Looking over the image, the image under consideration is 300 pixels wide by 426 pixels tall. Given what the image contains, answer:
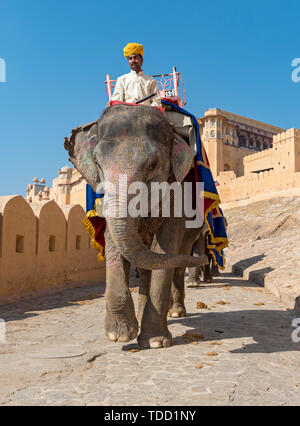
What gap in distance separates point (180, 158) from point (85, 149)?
107cm

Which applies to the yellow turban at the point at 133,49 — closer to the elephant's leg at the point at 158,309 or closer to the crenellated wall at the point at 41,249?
the elephant's leg at the point at 158,309

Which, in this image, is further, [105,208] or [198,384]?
[105,208]

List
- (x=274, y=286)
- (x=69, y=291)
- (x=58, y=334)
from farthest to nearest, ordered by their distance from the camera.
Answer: (x=69, y=291) → (x=274, y=286) → (x=58, y=334)

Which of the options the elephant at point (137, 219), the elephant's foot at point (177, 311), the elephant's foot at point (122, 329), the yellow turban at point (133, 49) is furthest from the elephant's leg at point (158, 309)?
the yellow turban at point (133, 49)

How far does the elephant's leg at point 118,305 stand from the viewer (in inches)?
168

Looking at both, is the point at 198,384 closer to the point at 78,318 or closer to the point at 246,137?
the point at 78,318

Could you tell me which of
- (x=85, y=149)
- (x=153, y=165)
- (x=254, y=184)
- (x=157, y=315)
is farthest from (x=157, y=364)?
(x=254, y=184)

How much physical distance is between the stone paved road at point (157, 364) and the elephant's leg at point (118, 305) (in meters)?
0.17

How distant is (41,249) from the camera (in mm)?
9477

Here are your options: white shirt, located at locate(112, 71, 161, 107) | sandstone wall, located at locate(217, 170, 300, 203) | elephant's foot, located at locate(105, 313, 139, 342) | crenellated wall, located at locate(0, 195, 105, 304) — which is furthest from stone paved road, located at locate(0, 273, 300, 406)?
sandstone wall, located at locate(217, 170, 300, 203)

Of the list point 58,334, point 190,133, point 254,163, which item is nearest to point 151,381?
point 58,334

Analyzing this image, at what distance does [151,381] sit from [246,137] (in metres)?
74.8

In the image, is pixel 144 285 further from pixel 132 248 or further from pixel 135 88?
pixel 135 88

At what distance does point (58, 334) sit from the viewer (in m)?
5.20
